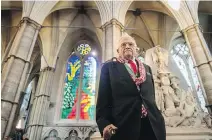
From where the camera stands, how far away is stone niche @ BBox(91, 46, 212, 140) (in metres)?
4.41

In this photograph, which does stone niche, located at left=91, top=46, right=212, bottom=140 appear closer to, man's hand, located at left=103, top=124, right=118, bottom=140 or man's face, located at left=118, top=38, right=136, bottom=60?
man's face, located at left=118, top=38, right=136, bottom=60

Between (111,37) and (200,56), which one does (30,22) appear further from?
(200,56)

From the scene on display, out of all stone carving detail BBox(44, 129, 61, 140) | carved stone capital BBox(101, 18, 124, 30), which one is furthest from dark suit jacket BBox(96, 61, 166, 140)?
stone carving detail BBox(44, 129, 61, 140)

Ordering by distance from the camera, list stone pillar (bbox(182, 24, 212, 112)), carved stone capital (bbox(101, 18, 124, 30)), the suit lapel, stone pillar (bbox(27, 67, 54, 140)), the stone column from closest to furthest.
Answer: the suit lapel
the stone column
stone pillar (bbox(182, 24, 212, 112))
carved stone capital (bbox(101, 18, 124, 30))
stone pillar (bbox(27, 67, 54, 140))

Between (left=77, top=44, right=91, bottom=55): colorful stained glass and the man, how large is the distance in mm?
11815

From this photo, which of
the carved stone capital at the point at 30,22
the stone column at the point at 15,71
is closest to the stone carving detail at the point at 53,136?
the stone column at the point at 15,71

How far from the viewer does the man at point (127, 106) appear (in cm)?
124

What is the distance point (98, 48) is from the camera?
519 inches

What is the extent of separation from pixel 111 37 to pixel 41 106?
5224 millimetres

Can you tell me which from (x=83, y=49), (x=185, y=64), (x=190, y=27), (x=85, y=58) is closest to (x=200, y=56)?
(x=190, y=27)

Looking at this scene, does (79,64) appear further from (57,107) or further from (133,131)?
(133,131)

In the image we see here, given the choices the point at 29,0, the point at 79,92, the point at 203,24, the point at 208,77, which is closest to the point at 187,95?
the point at 208,77

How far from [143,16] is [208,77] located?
20.0ft

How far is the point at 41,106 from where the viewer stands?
413 inches
